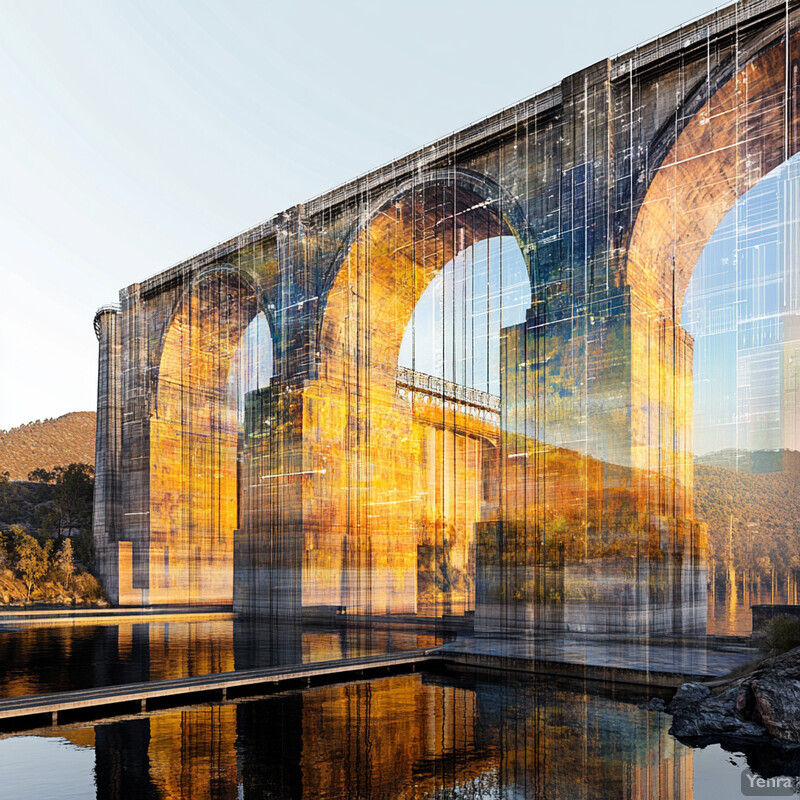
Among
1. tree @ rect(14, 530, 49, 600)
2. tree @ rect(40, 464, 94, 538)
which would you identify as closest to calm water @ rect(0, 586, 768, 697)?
tree @ rect(14, 530, 49, 600)

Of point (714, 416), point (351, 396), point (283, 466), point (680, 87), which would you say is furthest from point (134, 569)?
point (680, 87)

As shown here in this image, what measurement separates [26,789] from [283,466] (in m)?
13.0

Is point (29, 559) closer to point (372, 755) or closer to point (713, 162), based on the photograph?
point (372, 755)

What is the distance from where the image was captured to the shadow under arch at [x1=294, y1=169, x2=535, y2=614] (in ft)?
55.1

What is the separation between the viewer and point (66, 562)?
2259cm

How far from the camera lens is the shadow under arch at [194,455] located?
21781mm

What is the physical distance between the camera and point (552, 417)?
1227cm

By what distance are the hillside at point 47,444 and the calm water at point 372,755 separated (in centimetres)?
5196
